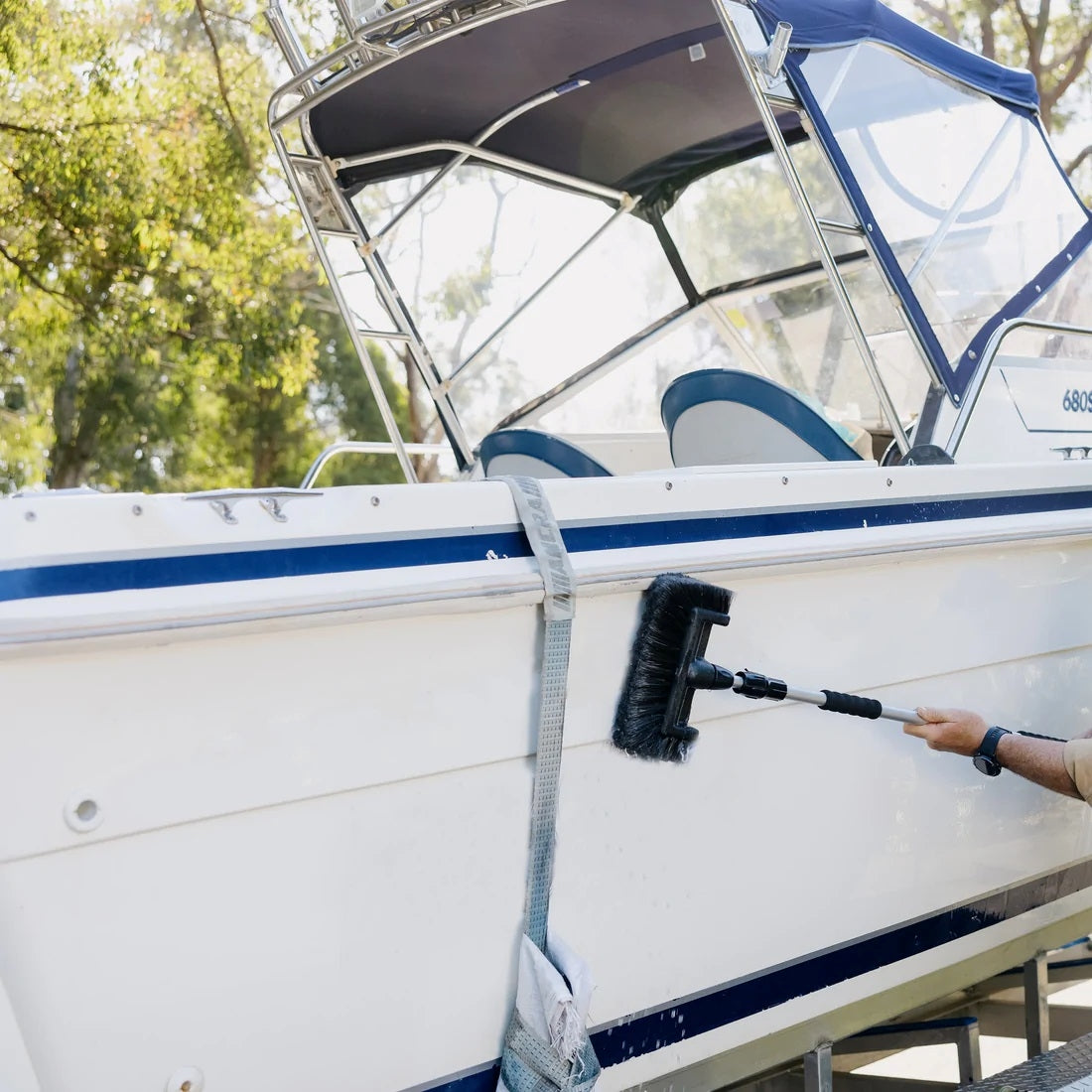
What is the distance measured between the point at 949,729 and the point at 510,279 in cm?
231

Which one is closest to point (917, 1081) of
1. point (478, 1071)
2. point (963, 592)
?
point (963, 592)

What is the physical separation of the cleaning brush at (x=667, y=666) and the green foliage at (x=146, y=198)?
317 inches

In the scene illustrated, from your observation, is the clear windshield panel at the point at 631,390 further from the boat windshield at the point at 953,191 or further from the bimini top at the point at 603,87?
the boat windshield at the point at 953,191

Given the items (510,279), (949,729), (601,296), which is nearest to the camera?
(949,729)

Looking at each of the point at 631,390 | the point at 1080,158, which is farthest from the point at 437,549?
the point at 1080,158

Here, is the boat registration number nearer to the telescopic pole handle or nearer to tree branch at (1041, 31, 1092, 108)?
the telescopic pole handle

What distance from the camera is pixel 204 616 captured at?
1.75 meters

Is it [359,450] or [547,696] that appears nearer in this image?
[547,696]

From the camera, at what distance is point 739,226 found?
4.21m

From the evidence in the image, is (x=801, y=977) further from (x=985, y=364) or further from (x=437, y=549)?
(x=985, y=364)

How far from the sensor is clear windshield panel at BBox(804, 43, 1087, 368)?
3.15m

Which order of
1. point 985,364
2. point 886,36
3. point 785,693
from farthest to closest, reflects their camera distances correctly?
1. point 886,36
2. point 985,364
3. point 785,693

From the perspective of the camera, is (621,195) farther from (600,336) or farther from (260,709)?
(260,709)

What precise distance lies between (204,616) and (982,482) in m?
1.78
